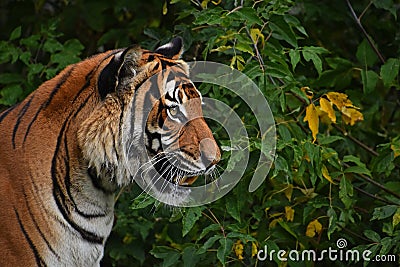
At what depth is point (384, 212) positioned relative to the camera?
330 centimetres

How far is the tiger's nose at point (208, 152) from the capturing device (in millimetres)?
2723

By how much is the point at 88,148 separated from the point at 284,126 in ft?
2.95

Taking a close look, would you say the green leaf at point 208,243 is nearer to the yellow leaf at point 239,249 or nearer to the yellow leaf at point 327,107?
the yellow leaf at point 239,249

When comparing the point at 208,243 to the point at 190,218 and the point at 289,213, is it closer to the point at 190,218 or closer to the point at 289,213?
the point at 190,218

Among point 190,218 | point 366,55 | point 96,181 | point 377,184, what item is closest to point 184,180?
point 190,218

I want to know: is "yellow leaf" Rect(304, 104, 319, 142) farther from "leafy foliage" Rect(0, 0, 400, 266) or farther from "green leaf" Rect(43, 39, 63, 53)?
"green leaf" Rect(43, 39, 63, 53)

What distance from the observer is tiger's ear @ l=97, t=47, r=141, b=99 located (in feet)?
8.68

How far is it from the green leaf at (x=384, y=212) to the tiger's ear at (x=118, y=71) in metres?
1.24

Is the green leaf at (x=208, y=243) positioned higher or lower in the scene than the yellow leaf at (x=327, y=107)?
lower

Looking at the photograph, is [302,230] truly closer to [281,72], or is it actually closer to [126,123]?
[281,72]

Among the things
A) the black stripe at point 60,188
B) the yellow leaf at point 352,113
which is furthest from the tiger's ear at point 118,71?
the yellow leaf at point 352,113

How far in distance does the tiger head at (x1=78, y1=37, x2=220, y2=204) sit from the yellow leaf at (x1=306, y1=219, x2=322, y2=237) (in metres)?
0.88

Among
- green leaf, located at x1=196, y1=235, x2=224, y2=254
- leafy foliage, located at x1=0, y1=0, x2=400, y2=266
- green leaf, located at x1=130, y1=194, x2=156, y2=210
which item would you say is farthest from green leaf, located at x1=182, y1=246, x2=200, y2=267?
green leaf, located at x1=130, y1=194, x2=156, y2=210

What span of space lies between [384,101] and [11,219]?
238cm
